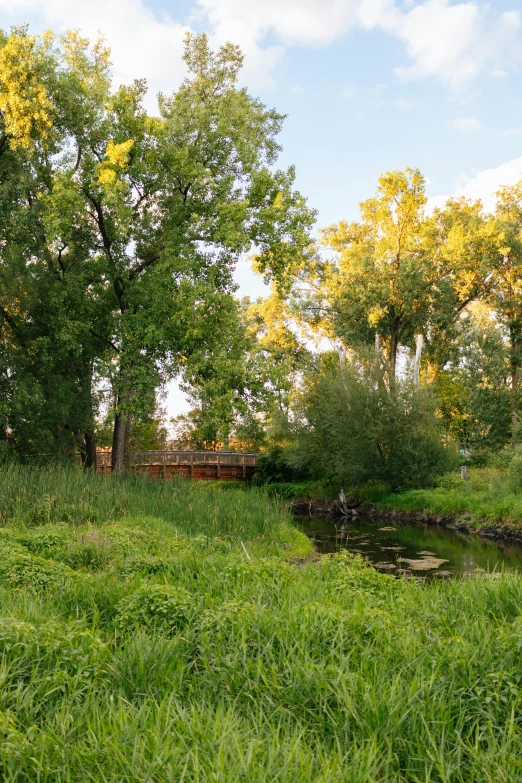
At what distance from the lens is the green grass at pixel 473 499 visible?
65.7 feet

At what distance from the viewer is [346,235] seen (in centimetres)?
3791

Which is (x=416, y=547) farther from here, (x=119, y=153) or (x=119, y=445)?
(x=119, y=153)

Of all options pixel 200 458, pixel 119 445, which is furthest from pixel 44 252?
pixel 200 458

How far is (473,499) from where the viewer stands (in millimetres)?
21938

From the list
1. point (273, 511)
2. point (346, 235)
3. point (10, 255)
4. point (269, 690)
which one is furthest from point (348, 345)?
point (269, 690)

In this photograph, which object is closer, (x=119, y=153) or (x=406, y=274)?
(x=119, y=153)

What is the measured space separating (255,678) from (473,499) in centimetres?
1896

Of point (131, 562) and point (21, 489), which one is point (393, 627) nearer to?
point (131, 562)

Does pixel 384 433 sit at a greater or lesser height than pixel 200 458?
greater

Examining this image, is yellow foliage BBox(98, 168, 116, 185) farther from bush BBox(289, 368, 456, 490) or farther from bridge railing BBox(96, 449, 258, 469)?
bridge railing BBox(96, 449, 258, 469)

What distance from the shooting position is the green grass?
2002 centimetres

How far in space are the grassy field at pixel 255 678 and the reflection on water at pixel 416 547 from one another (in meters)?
5.36

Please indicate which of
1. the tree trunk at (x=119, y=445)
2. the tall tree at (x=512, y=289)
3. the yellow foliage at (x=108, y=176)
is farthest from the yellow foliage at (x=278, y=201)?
the tall tree at (x=512, y=289)

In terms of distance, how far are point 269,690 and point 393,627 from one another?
4.30 ft
